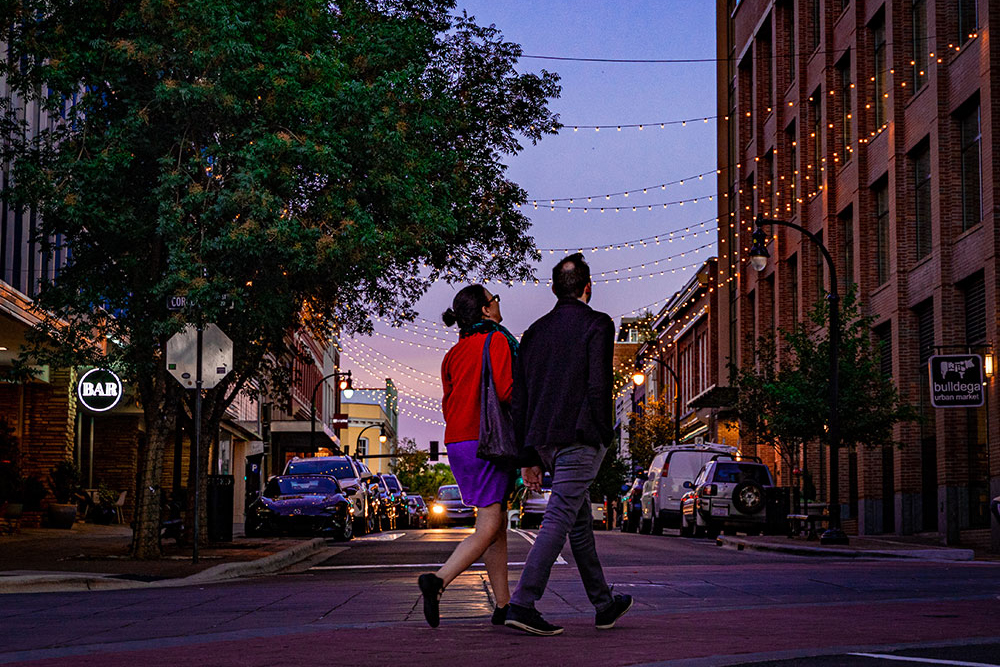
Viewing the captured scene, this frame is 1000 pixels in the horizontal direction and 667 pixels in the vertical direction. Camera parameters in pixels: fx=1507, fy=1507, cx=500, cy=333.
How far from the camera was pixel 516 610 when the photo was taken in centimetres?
805

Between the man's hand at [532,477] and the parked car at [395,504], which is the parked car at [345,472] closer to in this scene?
the parked car at [395,504]

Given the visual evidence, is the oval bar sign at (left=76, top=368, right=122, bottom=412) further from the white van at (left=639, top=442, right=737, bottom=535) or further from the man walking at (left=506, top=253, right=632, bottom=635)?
the man walking at (left=506, top=253, right=632, bottom=635)

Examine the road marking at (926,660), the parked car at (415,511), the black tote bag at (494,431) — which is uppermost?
the black tote bag at (494,431)

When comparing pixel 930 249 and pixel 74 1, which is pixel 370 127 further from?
pixel 930 249

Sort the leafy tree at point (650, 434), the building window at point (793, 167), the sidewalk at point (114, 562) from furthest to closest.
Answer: the leafy tree at point (650, 434), the building window at point (793, 167), the sidewalk at point (114, 562)

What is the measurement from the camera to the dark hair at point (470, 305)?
8.87 metres

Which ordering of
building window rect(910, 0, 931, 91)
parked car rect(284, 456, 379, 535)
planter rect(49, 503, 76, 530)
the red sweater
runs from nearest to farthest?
the red sweater → planter rect(49, 503, 76, 530) → building window rect(910, 0, 931, 91) → parked car rect(284, 456, 379, 535)

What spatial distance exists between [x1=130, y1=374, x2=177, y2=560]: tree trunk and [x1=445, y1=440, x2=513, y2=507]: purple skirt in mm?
11140

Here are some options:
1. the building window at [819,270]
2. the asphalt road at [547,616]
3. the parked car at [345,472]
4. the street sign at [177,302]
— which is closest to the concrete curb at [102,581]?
the asphalt road at [547,616]

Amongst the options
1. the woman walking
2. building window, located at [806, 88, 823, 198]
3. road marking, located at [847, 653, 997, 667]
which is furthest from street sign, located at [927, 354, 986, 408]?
building window, located at [806, 88, 823, 198]

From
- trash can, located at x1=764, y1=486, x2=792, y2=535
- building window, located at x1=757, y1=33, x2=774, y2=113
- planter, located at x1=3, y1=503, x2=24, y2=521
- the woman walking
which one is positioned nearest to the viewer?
the woman walking

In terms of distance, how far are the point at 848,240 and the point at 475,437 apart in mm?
33180

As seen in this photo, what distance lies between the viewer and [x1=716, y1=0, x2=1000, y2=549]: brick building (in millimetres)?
29078

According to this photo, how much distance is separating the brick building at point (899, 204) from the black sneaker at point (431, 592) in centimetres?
1875
